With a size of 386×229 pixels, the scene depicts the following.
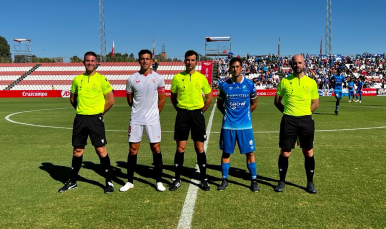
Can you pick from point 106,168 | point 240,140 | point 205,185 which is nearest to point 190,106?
point 240,140

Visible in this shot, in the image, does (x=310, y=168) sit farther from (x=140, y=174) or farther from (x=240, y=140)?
(x=140, y=174)

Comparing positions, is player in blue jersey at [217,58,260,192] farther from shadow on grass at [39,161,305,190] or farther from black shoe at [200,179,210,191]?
shadow on grass at [39,161,305,190]

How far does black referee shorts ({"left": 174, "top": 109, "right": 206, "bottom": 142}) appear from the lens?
5.11 m

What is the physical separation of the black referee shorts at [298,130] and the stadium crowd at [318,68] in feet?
126

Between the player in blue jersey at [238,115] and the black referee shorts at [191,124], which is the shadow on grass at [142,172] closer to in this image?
the black referee shorts at [191,124]

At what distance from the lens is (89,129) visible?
4961 millimetres

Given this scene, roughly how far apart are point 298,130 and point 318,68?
49745 millimetres

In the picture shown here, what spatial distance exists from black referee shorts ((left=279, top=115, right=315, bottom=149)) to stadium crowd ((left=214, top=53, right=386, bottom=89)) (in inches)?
1508

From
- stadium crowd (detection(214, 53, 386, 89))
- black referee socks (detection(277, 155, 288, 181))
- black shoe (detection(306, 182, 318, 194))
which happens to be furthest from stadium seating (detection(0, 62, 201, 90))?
black shoe (detection(306, 182, 318, 194))

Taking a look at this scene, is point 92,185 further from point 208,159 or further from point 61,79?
point 61,79

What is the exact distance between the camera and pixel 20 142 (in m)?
9.14

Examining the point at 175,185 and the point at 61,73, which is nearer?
the point at 175,185

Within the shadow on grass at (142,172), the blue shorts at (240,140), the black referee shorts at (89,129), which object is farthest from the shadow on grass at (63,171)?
the blue shorts at (240,140)

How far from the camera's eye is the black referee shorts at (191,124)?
5109 mm
